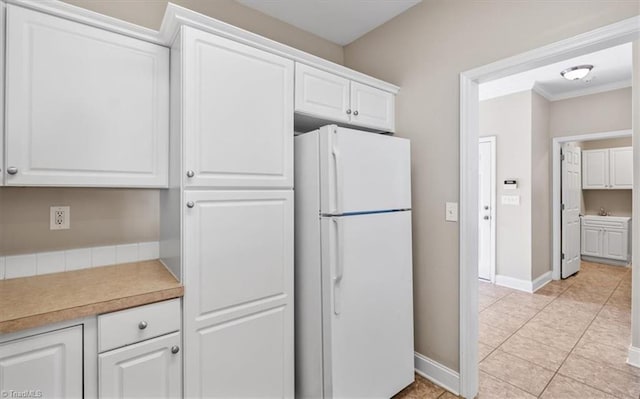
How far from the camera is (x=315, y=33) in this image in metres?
2.67

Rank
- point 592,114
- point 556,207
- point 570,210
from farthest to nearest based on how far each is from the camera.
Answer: point 570,210 → point 556,207 → point 592,114

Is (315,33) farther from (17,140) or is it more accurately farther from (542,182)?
(542,182)

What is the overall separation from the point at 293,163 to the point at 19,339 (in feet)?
4.48

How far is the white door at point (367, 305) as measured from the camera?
166cm

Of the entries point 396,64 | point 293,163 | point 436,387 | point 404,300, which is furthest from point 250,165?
point 436,387

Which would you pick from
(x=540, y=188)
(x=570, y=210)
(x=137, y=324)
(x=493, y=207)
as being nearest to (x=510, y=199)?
(x=493, y=207)

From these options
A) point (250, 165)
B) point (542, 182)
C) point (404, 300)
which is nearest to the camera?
point (250, 165)

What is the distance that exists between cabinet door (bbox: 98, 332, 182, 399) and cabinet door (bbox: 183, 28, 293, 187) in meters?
0.74

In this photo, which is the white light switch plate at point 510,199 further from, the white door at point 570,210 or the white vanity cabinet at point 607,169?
the white vanity cabinet at point 607,169

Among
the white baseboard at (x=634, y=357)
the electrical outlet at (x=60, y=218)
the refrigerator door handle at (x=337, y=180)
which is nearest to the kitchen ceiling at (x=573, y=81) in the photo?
the white baseboard at (x=634, y=357)

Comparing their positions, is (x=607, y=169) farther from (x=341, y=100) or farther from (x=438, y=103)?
(x=341, y=100)

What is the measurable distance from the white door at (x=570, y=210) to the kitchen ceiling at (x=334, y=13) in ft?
12.8

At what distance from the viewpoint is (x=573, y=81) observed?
12.9 ft

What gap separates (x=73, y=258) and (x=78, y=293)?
474mm
